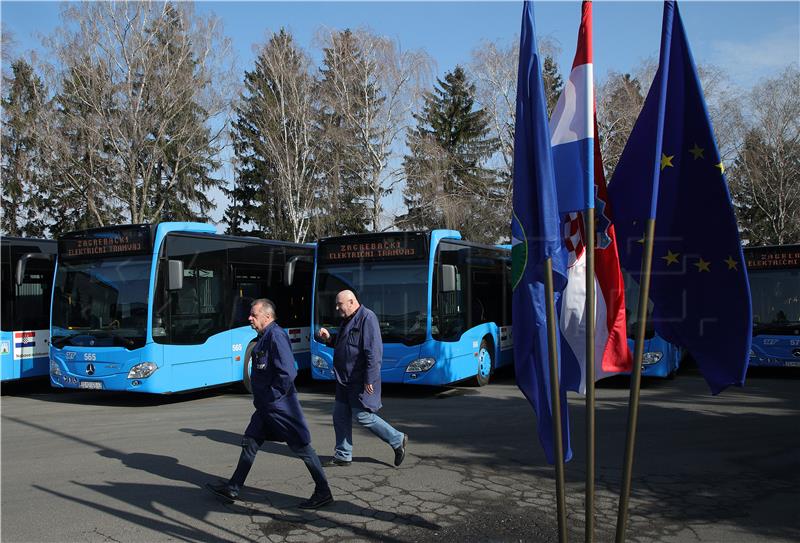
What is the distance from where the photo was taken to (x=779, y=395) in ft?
40.8

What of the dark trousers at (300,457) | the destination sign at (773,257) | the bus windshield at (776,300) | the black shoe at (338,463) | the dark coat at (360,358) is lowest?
the black shoe at (338,463)

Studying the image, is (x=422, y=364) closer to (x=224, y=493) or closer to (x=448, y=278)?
(x=448, y=278)

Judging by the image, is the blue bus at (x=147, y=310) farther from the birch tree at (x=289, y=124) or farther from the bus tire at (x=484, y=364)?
the birch tree at (x=289, y=124)

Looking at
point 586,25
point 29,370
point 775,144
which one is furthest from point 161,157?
point 775,144

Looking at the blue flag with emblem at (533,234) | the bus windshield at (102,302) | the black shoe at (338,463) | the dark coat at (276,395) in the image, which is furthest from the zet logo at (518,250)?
the bus windshield at (102,302)

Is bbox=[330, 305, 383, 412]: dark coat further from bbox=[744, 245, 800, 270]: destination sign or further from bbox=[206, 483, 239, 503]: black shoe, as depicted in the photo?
bbox=[744, 245, 800, 270]: destination sign

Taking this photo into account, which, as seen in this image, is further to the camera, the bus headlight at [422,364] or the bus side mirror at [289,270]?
the bus side mirror at [289,270]

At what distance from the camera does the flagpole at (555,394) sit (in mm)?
3734

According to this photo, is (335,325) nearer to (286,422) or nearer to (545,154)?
(286,422)

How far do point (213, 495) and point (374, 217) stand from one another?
26.1 metres

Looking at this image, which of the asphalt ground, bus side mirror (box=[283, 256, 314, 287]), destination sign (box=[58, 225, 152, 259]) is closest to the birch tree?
bus side mirror (box=[283, 256, 314, 287])

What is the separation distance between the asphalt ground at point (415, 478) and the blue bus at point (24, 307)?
221 cm

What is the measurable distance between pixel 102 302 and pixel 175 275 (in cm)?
164

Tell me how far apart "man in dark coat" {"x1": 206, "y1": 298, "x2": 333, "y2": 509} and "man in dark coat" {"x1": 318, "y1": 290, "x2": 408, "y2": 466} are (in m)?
1.08
